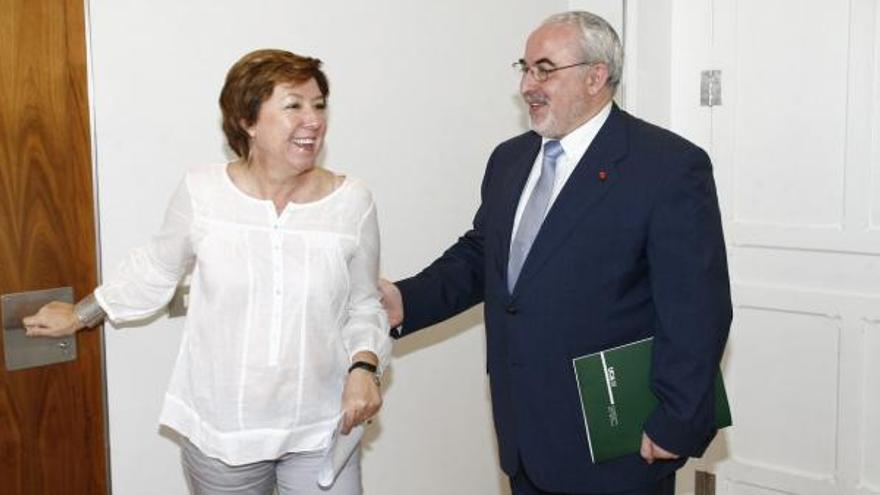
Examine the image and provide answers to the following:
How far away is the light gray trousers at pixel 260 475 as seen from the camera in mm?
1848

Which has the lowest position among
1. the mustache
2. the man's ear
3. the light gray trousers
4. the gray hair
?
the light gray trousers

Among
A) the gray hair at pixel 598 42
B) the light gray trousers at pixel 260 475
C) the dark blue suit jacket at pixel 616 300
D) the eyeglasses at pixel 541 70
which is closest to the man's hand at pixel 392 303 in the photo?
the dark blue suit jacket at pixel 616 300

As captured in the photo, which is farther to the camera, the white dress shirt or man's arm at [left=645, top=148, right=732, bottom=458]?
the white dress shirt

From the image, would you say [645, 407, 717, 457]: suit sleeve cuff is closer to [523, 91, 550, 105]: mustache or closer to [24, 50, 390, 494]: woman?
[24, 50, 390, 494]: woman

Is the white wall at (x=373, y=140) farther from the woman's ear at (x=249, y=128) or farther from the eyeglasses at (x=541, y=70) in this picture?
the eyeglasses at (x=541, y=70)

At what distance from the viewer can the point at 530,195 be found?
2.02 metres

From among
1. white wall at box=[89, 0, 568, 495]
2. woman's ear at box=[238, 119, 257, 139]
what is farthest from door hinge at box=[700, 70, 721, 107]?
woman's ear at box=[238, 119, 257, 139]

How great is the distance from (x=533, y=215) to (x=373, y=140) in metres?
0.82

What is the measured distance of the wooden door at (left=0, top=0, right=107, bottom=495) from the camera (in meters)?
1.94

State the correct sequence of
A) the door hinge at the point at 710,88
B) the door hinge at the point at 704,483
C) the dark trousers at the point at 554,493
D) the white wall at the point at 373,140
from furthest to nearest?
the door hinge at the point at 704,483, the door hinge at the point at 710,88, the white wall at the point at 373,140, the dark trousers at the point at 554,493

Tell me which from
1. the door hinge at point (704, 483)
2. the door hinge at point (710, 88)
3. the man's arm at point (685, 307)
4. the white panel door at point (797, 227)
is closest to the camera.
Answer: the man's arm at point (685, 307)

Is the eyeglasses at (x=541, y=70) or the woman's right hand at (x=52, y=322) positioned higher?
the eyeglasses at (x=541, y=70)

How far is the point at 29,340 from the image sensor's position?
201cm

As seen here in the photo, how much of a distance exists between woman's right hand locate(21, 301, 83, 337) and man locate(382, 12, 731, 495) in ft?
3.16
